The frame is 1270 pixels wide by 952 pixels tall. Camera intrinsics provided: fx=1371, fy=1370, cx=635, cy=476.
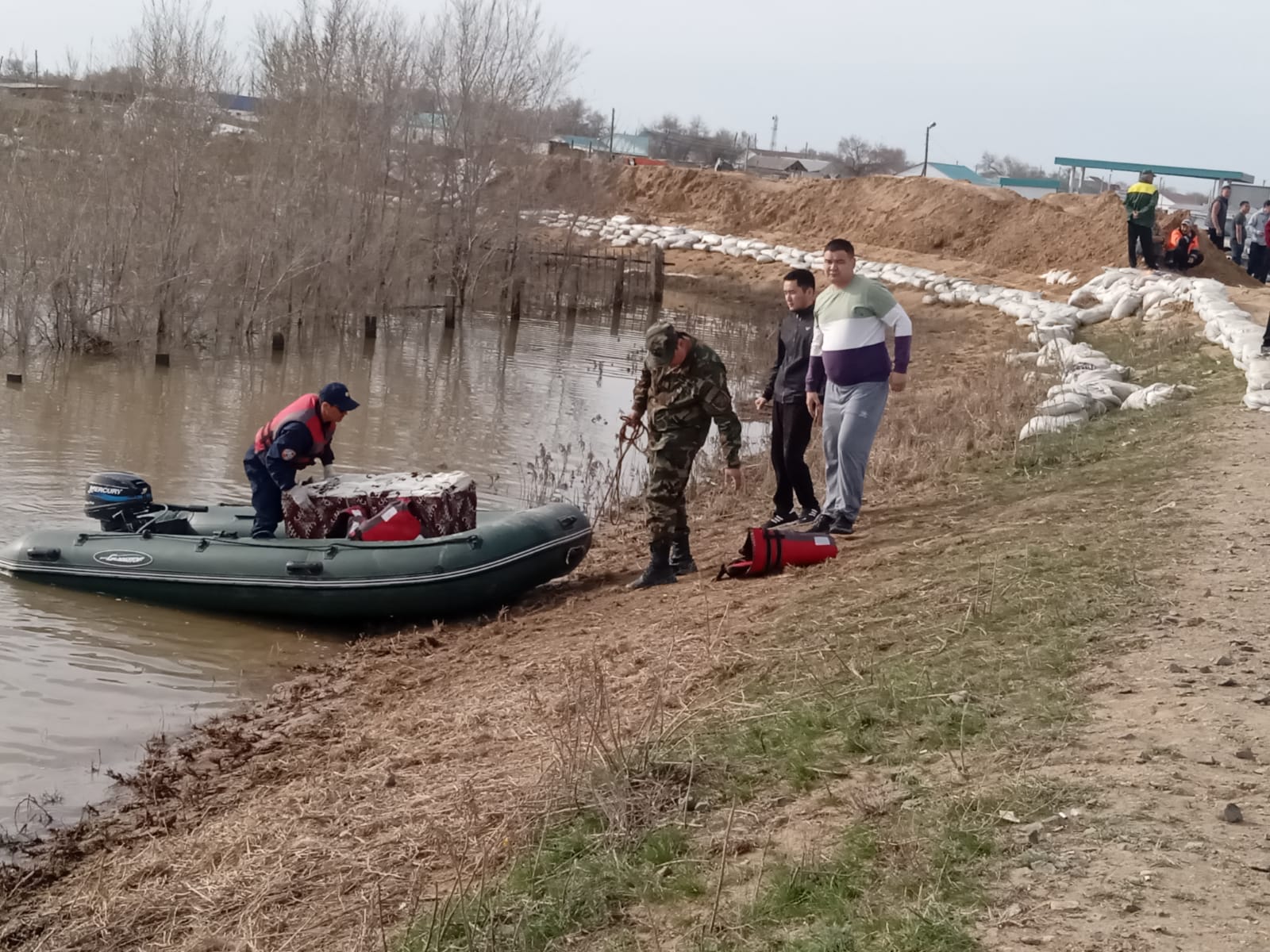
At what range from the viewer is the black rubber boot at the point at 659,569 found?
863 cm

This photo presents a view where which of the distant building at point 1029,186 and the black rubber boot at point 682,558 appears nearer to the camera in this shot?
the black rubber boot at point 682,558

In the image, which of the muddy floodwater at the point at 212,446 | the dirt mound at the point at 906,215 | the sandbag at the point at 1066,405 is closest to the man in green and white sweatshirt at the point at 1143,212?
the dirt mound at the point at 906,215

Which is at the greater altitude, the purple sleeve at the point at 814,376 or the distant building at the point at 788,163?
the distant building at the point at 788,163

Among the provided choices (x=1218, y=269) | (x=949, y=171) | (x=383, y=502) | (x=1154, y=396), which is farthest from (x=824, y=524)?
(x=949, y=171)

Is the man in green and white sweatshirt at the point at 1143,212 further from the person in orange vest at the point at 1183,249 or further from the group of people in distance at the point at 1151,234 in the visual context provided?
the person in orange vest at the point at 1183,249

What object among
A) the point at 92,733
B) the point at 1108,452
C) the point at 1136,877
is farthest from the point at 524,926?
the point at 1108,452

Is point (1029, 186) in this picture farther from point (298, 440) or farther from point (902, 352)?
point (298, 440)

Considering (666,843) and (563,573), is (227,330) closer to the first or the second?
(563,573)

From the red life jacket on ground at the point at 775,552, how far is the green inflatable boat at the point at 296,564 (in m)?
1.50

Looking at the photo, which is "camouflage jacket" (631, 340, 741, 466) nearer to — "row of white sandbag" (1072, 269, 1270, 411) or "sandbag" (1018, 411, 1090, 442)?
"sandbag" (1018, 411, 1090, 442)

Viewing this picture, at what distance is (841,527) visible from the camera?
28.2 feet

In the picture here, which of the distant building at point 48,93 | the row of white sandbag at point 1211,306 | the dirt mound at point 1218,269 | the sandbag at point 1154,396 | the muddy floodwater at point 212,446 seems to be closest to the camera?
the muddy floodwater at point 212,446

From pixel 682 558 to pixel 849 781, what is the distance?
4.25 metres

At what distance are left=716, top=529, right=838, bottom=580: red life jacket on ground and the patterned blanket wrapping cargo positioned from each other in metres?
1.99
